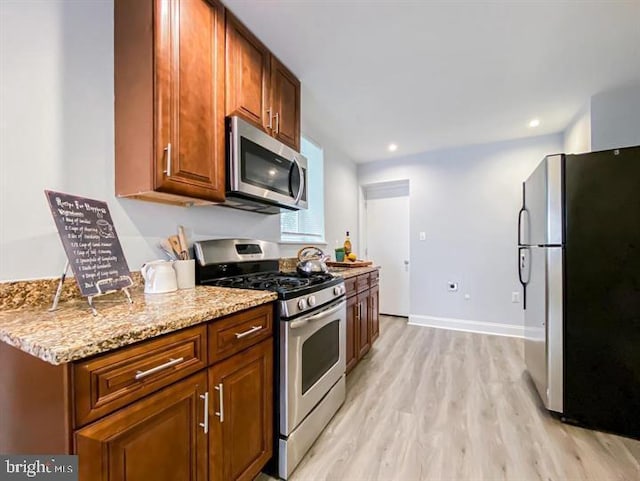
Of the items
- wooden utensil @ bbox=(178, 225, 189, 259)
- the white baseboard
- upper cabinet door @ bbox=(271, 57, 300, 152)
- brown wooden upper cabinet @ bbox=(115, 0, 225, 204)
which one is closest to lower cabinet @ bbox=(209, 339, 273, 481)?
wooden utensil @ bbox=(178, 225, 189, 259)

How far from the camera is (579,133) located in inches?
113

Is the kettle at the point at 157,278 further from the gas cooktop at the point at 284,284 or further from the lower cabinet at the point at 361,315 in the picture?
the lower cabinet at the point at 361,315

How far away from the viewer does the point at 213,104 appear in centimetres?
153

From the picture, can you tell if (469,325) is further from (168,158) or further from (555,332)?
(168,158)

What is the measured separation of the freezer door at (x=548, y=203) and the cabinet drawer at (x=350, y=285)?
1.40m

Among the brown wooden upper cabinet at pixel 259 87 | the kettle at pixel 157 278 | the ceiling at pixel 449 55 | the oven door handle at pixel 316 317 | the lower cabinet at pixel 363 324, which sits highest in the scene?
the ceiling at pixel 449 55

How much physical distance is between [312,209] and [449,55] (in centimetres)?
194

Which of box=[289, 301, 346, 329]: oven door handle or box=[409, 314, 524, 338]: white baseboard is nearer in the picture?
box=[289, 301, 346, 329]: oven door handle

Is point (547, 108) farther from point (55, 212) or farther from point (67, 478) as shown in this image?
point (67, 478)

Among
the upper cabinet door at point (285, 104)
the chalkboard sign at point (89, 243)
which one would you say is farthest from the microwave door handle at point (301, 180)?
the chalkboard sign at point (89, 243)

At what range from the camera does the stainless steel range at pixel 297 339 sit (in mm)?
1408

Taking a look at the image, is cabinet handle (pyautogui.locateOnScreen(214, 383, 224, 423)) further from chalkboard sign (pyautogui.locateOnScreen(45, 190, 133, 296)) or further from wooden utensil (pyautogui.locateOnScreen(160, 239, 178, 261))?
wooden utensil (pyautogui.locateOnScreen(160, 239, 178, 261))

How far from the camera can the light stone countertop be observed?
688 millimetres

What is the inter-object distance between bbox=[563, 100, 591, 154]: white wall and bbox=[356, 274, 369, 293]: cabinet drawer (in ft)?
7.77
